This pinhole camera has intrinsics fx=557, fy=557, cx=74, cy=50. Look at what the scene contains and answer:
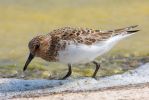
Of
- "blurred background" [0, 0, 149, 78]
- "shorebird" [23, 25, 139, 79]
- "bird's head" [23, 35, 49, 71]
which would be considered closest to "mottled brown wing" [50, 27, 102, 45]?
"shorebird" [23, 25, 139, 79]

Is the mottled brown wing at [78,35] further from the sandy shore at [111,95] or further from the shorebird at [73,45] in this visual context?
the sandy shore at [111,95]

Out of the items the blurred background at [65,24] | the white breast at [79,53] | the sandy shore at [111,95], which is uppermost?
the white breast at [79,53]

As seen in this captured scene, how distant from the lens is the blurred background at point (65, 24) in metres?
10.4

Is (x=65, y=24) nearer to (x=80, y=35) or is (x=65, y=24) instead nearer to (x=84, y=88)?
(x=80, y=35)

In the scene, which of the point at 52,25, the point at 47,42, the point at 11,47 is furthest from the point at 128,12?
the point at 47,42

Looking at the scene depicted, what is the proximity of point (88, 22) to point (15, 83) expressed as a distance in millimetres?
5188

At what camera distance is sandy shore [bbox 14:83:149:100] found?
7.49 metres

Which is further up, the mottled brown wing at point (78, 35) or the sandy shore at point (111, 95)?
the mottled brown wing at point (78, 35)

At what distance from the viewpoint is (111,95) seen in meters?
7.59

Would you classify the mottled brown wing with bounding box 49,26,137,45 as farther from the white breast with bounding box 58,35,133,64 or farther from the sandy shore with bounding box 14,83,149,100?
the sandy shore with bounding box 14,83,149,100

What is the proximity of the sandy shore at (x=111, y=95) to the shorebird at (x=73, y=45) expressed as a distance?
76 centimetres

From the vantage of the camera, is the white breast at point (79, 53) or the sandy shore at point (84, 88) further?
the white breast at point (79, 53)

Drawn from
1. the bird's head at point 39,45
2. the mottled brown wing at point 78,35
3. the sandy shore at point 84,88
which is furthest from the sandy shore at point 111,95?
the bird's head at point 39,45

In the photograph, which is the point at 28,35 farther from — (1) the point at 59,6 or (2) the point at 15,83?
(2) the point at 15,83
